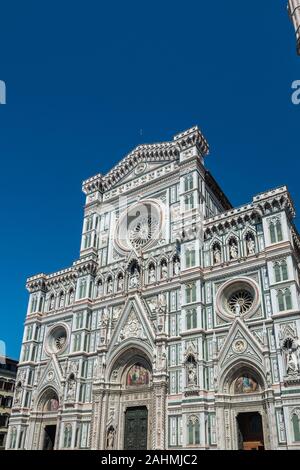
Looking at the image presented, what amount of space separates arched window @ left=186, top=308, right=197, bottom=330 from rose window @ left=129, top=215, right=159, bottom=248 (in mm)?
8611

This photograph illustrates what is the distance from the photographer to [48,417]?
34.2 metres

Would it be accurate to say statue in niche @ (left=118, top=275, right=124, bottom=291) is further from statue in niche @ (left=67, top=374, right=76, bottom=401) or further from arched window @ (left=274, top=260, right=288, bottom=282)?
arched window @ (left=274, top=260, right=288, bottom=282)

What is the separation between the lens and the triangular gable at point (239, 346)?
2523cm

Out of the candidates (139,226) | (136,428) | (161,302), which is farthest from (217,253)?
(136,428)

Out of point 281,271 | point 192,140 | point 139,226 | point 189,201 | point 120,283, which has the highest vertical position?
point 192,140

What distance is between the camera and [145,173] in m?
38.8

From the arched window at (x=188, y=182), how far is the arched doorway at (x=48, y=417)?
65.0ft

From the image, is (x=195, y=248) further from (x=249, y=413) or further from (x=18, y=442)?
(x=18, y=442)

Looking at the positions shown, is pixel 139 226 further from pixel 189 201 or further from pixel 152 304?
pixel 152 304

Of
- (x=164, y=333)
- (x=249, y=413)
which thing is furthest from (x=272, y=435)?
(x=164, y=333)

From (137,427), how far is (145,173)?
21225 millimetres

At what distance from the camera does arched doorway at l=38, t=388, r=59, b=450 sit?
112 ft

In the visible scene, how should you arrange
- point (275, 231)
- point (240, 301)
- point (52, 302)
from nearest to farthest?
1. point (275, 231)
2. point (240, 301)
3. point (52, 302)

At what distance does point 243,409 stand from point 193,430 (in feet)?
10.5
